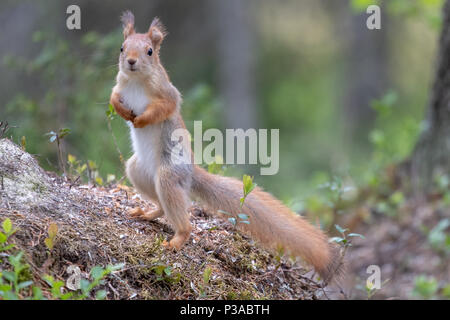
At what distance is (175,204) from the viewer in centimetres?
345

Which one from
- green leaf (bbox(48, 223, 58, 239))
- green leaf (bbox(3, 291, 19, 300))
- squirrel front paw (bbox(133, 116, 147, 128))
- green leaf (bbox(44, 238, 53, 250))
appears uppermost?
squirrel front paw (bbox(133, 116, 147, 128))

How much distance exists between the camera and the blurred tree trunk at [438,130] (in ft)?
19.9

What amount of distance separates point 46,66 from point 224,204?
13.1 feet

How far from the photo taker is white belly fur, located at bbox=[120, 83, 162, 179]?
3.61m

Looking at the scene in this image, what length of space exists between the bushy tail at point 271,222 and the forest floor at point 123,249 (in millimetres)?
154

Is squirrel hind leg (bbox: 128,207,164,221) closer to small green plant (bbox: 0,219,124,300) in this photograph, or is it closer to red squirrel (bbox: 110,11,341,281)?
red squirrel (bbox: 110,11,341,281)

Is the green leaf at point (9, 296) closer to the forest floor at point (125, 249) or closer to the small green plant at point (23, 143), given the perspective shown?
the forest floor at point (125, 249)

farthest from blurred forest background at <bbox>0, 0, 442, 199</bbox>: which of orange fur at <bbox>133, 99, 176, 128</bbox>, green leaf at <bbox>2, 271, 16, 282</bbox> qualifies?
green leaf at <bbox>2, 271, 16, 282</bbox>

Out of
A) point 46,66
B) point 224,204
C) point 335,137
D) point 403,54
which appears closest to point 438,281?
point 224,204

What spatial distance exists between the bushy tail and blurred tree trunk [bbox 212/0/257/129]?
31.7 ft

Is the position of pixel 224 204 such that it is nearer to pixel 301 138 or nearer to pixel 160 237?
pixel 160 237

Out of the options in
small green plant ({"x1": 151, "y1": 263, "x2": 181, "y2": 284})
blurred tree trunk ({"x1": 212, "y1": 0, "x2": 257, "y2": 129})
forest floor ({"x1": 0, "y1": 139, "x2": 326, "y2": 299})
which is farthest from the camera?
blurred tree trunk ({"x1": 212, "y1": 0, "x2": 257, "y2": 129})

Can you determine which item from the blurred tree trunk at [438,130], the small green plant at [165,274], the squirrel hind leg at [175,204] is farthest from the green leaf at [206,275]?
the blurred tree trunk at [438,130]

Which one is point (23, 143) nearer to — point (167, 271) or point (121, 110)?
point (121, 110)
